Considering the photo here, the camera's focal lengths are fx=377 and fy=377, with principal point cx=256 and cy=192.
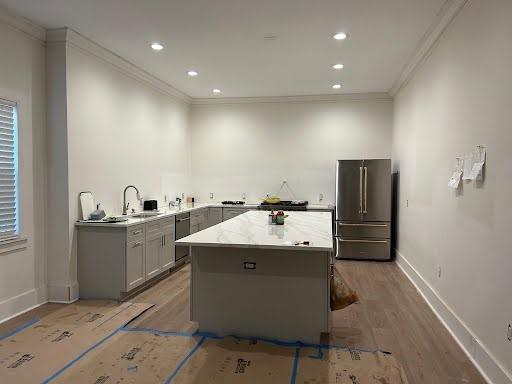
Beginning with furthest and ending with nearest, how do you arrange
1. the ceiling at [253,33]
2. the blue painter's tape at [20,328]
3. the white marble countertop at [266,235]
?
the ceiling at [253,33] < the blue painter's tape at [20,328] < the white marble countertop at [266,235]

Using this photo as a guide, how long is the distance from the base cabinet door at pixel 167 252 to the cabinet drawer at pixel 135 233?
2.05ft

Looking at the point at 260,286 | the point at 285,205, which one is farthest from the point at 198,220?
the point at 260,286

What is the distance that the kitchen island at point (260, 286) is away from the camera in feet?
9.69

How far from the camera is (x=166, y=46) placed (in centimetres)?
436

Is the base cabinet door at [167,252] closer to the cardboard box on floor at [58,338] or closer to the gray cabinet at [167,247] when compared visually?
the gray cabinet at [167,247]

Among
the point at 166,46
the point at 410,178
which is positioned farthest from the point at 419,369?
the point at 166,46

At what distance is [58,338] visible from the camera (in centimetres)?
311

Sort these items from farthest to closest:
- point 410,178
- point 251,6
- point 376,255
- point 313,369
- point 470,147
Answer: point 376,255, point 410,178, point 251,6, point 470,147, point 313,369

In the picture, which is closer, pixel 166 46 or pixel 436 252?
pixel 436 252

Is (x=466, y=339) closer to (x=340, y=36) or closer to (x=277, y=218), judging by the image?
(x=277, y=218)

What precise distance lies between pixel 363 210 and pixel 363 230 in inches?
13.0

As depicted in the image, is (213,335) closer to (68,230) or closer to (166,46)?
(68,230)

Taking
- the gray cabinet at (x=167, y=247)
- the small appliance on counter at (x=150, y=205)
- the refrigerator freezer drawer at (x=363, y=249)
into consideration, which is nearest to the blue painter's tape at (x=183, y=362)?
the gray cabinet at (x=167, y=247)

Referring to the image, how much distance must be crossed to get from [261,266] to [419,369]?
1.34m
